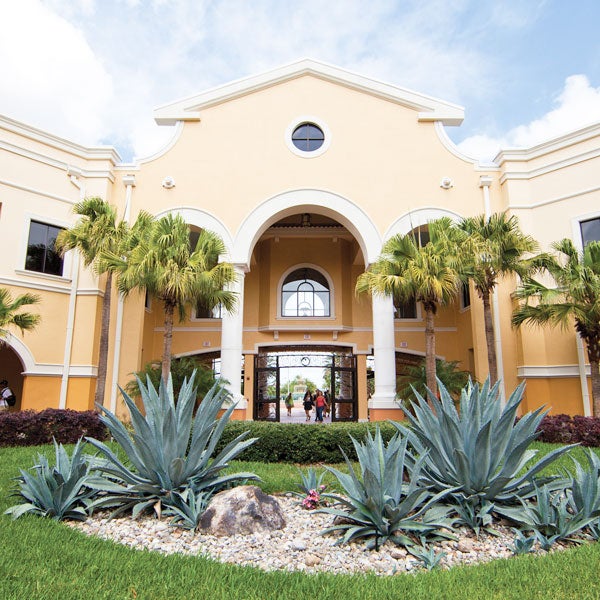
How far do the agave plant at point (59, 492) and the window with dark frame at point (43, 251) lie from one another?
1031 cm

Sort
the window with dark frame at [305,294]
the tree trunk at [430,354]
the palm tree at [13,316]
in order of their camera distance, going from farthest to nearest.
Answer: the window with dark frame at [305,294] < the tree trunk at [430,354] < the palm tree at [13,316]

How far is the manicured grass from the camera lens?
127 inches

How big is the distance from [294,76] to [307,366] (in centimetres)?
1025

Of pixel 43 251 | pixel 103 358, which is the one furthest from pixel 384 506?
pixel 43 251

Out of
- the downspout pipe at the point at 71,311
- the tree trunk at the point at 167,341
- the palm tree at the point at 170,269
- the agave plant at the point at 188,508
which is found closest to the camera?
the agave plant at the point at 188,508

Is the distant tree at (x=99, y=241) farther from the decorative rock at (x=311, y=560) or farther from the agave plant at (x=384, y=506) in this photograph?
the decorative rock at (x=311, y=560)

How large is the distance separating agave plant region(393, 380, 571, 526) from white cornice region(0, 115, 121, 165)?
543 inches

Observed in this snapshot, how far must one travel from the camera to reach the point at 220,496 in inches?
197

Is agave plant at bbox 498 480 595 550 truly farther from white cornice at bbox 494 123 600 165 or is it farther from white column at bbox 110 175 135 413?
white cornice at bbox 494 123 600 165

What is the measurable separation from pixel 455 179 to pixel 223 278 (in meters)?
8.14

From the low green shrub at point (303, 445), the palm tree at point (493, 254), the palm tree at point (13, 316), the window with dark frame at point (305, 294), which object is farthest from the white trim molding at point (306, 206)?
the low green shrub at point (303, 445)

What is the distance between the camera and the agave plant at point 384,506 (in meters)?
4.30

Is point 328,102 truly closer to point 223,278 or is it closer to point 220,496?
point 223,278

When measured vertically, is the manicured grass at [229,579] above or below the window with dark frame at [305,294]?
below
